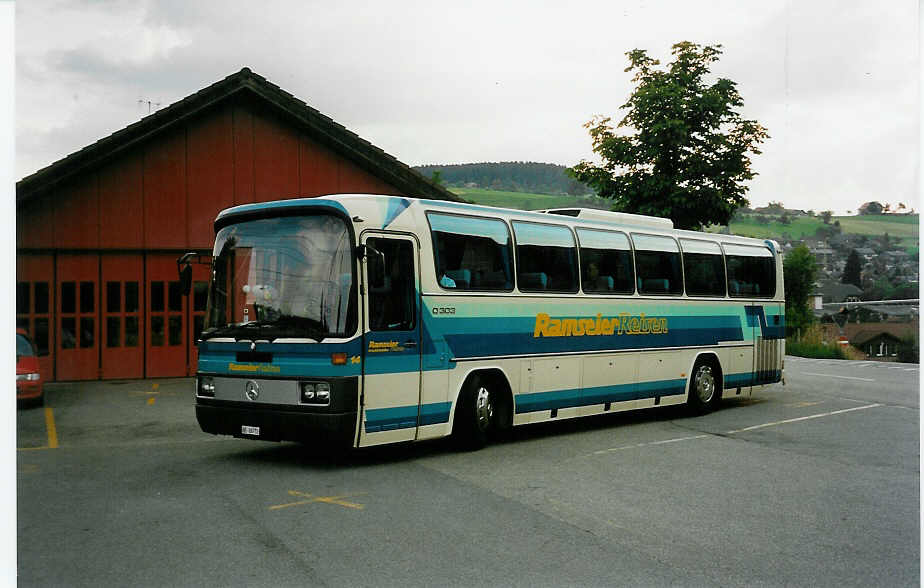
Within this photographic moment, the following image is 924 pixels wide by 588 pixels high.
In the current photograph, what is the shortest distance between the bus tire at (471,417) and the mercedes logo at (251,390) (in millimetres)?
2488

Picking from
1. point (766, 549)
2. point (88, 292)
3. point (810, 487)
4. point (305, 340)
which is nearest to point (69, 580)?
point (305, 340)

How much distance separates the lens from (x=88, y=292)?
1973 centimetres

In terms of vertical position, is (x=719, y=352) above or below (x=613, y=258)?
below

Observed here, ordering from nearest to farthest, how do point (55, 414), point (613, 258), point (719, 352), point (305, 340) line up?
point (305, 340) < point (613, 258) < point (55, 414) < point (719, 352)

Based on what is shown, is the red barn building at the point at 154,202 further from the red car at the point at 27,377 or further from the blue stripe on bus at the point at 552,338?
the blue stripe on bus at the point at 552,338

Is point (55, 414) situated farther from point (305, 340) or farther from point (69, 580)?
point (69, 580)

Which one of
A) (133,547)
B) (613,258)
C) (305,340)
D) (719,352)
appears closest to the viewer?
(133,547)

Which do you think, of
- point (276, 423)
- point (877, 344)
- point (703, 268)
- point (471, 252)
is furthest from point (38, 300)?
point (877, 344)

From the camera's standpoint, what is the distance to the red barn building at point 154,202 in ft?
63.3

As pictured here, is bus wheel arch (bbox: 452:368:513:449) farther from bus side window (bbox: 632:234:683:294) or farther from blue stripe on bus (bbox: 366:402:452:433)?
bus side window (bbox: 632:234:683:294)

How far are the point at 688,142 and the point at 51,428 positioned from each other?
57.4 feet

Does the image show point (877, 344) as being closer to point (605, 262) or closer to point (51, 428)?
point (605, 262)

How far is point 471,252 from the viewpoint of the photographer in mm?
11359

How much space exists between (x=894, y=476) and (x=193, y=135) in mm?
15696
